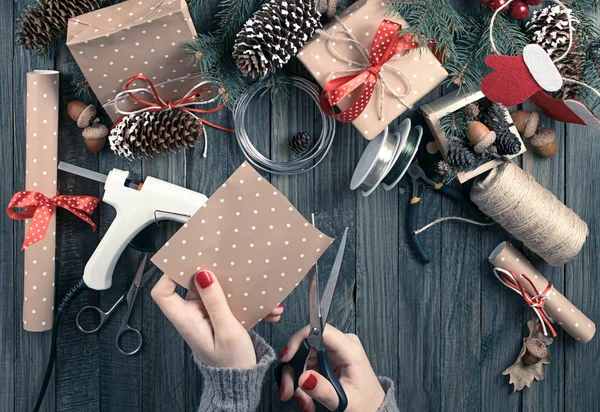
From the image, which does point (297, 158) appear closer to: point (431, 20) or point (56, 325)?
point (431, 20)

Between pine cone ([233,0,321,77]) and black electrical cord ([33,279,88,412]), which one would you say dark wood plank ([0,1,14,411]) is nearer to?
black electrical cord ([33,279,88,412])

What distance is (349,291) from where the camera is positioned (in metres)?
1.42

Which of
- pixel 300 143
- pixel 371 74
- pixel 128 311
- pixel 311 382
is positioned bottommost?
pixel 128 311

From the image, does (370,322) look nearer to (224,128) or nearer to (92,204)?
(224,128)

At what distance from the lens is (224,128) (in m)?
1.38

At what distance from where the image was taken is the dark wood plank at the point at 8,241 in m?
1.38

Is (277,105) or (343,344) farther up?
(277,105)

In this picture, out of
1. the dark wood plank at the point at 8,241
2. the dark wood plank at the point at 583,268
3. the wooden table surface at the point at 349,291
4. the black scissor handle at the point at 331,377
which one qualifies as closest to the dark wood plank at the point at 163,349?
the wooden table surface at the point at 349,291

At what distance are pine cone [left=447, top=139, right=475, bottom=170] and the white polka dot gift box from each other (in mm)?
586

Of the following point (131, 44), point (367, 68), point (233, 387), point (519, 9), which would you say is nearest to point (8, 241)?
point (131, 44)

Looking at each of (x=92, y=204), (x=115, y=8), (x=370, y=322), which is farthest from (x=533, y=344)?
(x=115, y=8)

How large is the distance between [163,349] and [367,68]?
0.80 metres

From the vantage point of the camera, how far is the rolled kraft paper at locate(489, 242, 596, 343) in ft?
4.56

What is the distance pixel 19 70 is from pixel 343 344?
0.97 m
